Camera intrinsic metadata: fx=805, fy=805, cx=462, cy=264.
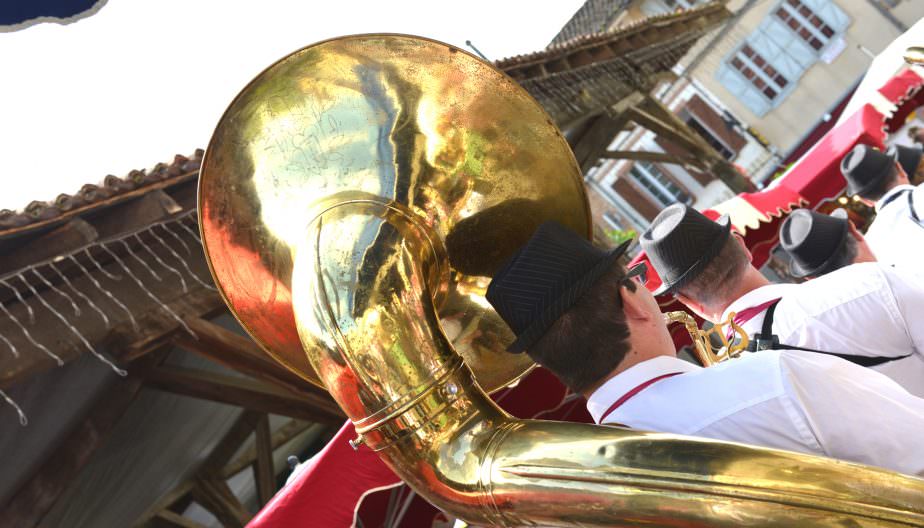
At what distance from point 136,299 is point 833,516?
3120 mm

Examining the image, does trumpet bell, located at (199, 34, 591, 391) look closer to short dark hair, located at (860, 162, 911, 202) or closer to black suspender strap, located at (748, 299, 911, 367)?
black suspender strap, located at (748, 299, 911, 367)

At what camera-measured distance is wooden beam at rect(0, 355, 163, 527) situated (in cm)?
332

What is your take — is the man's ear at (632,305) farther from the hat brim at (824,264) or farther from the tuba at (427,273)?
the hat brim at (824,264)

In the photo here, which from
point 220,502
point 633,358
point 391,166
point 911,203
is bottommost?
point 220,502

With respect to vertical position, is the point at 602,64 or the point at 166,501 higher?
the point at 602,64

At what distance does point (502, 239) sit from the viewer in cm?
162

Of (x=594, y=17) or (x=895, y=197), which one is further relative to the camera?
(x=594, y=17)

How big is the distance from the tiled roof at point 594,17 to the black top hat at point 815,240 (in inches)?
793

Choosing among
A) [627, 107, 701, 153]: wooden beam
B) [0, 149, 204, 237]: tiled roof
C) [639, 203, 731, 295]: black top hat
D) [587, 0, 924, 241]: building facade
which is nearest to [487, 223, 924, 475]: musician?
[639, 203, 731, 295]: black top hat

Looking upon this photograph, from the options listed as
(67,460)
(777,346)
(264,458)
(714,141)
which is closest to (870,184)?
(777,346)

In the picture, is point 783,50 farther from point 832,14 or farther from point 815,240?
point 815,240

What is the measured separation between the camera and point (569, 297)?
143cm

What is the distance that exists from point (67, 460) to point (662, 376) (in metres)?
2.92

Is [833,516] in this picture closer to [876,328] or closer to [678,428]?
[678,428]
